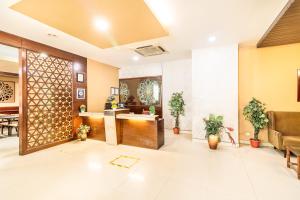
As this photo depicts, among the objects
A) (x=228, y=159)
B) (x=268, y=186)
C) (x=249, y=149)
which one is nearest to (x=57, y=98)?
(x=228, y=159)

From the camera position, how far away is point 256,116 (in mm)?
3902

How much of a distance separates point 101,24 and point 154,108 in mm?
2490

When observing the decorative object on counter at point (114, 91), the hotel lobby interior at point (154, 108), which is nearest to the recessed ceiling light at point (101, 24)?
the hotel lobby interior at point (154, 108)

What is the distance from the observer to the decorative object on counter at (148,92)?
21.3 ft

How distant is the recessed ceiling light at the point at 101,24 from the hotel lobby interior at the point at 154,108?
0.13 ft

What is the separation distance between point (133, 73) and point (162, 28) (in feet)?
13.0

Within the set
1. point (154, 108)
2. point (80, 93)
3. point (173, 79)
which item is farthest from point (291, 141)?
point (80, 93)

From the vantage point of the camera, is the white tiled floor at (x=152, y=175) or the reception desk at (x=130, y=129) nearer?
the white tiled floor at (x=152, y=175)

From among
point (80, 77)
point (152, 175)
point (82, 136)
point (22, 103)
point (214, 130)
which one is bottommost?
point (152, 175)

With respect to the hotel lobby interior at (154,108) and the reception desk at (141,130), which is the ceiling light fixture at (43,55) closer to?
the hotel lobby interior at (154,108)

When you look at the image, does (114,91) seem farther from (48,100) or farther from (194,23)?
(194,23)

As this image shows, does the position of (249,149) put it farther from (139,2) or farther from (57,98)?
(57,98)

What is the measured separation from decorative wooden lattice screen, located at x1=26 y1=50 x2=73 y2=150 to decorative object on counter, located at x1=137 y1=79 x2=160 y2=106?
9.53ft

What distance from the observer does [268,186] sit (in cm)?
230
